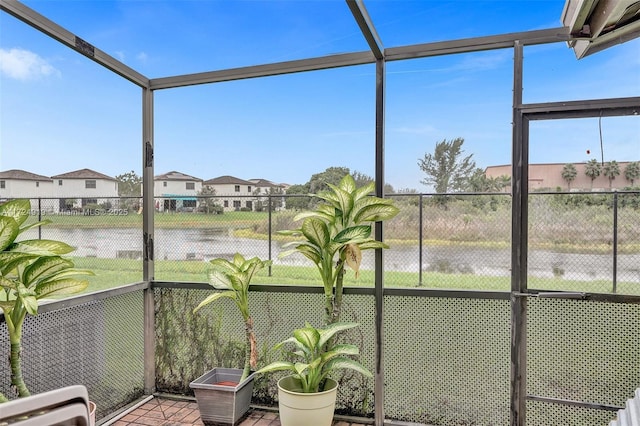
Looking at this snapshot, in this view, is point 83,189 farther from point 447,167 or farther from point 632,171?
point 632,171

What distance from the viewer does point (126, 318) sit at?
297 cm

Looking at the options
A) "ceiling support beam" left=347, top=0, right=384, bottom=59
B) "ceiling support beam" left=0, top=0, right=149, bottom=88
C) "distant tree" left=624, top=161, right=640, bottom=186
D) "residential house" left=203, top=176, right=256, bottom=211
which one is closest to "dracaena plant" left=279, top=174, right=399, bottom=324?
"residential house" left=203, top=176, right=256, bottom=211

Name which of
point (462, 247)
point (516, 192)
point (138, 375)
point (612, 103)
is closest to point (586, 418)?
point (462, 247)

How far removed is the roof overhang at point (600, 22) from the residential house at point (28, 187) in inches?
116

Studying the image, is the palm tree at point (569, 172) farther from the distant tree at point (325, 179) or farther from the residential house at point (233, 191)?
the residential house at point (233, 191)

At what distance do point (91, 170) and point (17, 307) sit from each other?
1112 mm

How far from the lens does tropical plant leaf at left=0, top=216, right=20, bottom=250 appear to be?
1.73 meters

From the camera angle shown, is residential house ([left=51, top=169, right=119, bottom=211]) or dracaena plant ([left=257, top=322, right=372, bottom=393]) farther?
residential house ([left=51, top=169, right=119, bottom=211])

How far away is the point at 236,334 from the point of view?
3.04 metres

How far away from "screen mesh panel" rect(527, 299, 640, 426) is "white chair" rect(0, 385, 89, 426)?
2343 millimetres

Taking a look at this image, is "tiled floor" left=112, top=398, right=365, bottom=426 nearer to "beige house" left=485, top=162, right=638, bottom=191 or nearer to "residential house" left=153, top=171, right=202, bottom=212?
"residential house" left=153, top=171, right=202, bottom=212

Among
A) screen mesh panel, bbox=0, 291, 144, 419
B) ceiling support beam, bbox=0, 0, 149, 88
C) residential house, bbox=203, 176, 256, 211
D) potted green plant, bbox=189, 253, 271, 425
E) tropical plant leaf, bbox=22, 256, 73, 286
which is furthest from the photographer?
residential house, bbox=203, 176, 256, 211

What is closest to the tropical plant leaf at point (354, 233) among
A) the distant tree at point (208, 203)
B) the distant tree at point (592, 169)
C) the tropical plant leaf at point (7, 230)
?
the distant tree at point (208, 203)

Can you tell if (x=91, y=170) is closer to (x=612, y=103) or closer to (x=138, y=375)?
(x=138, y=375)
